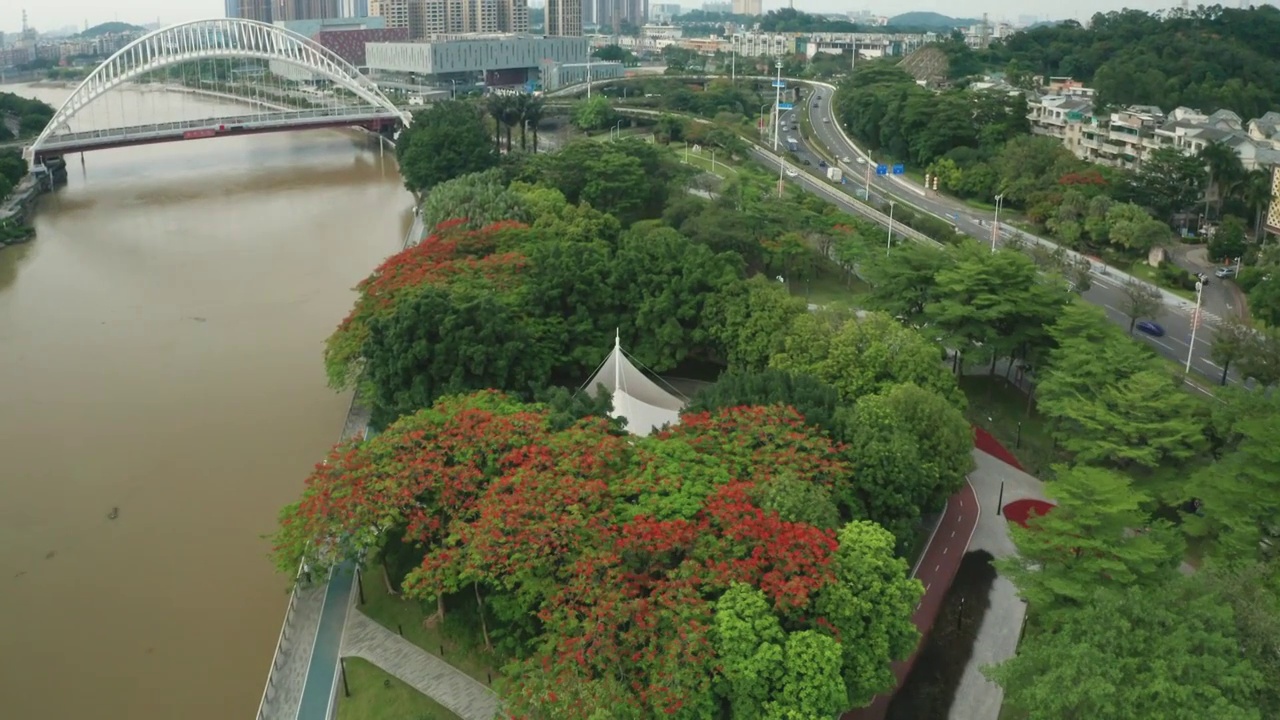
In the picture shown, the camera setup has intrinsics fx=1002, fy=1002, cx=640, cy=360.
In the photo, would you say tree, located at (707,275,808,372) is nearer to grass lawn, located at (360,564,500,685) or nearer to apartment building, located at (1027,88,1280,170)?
grass lawn, located at (360,564,500,685)

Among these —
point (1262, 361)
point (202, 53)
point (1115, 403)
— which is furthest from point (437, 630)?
point (202, 53)

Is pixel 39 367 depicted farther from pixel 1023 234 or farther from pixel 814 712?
pixel 1023 234

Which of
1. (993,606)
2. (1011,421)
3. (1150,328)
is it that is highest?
(1150,328)

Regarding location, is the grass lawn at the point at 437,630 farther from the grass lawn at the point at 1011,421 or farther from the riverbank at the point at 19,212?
the riverbank at the point at 19,212

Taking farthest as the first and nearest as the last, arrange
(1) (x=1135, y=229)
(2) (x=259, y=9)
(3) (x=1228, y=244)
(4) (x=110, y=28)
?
(4) (x=110, y=28)
(2) (x=259, y=9)
(3) (x=1228, y=244)
(1) (x=1135, y=229)

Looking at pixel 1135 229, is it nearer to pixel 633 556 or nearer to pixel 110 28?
pixel 633 556

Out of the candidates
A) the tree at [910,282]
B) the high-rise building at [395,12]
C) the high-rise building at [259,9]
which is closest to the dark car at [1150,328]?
the tree at [910,282]

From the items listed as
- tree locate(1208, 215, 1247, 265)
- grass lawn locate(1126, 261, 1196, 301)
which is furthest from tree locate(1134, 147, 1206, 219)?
grass lawn locate(1126, 261, 1196, 301)

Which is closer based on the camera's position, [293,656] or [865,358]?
[293,656]

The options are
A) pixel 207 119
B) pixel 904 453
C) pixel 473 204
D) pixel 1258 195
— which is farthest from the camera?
pixel 207 119
